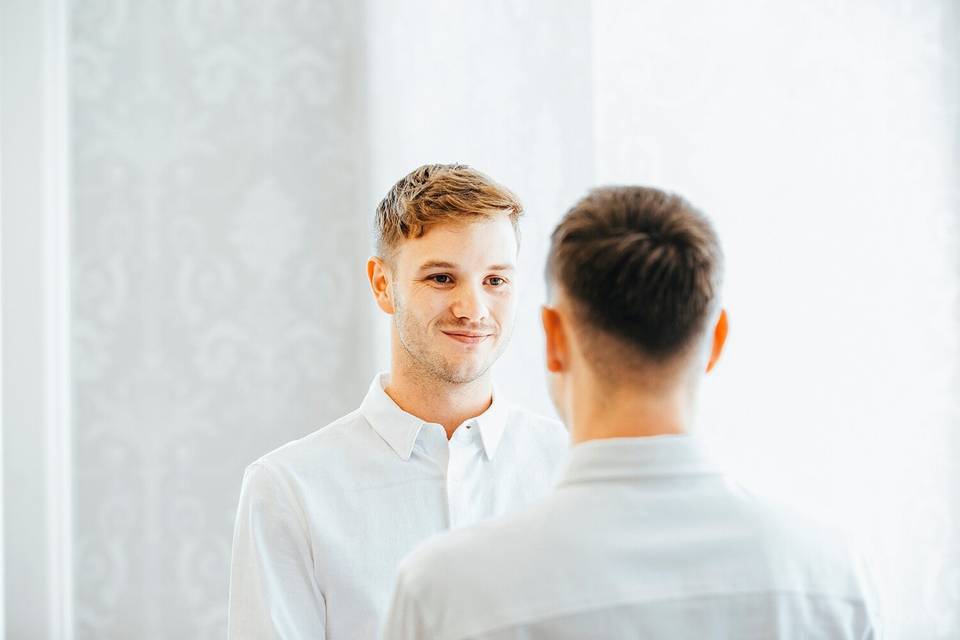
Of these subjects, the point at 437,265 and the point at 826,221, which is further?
the point at 826,221


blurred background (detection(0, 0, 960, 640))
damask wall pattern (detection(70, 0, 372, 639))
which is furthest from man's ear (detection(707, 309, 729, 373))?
damask wall pattern (detection(70, 0, 372, 639))

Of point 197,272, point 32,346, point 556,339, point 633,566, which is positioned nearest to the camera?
point 633,566

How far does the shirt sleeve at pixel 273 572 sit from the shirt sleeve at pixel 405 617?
1.63 ft

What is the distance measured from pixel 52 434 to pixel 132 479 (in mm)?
224

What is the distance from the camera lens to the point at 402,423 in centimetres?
145

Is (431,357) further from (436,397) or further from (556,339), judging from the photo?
(556,339)

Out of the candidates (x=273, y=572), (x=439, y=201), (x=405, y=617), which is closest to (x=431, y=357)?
(x=439, y=201)

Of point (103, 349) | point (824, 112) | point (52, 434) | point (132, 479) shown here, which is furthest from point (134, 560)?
point (824, 112)

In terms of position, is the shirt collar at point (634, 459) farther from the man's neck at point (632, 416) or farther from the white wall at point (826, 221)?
the white wall at point (826, 221)

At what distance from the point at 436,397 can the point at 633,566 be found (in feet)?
2.20

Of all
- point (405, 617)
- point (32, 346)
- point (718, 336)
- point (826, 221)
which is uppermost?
point (826, 221)

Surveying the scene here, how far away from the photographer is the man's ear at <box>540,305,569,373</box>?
933mm

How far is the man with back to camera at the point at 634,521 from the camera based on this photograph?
827 millimetres

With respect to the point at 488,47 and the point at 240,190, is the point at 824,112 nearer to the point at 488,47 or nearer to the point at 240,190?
the point at 488,47
